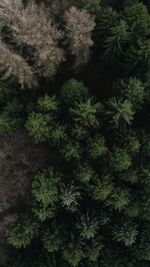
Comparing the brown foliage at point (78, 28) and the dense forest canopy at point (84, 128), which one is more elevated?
the brown foliage at point (78, 28)

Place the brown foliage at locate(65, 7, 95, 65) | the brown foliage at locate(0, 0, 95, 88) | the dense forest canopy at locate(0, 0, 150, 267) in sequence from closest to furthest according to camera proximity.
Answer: the brown foliage at locate(0, 0, 95, 88)
the brown foliage at locate(65, 7, 95, 65)
the dense forest canopy at locate(0, 0, 150, 267)

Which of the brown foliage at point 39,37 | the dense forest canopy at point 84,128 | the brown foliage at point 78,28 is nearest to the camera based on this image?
the brown foliage at point 39,37

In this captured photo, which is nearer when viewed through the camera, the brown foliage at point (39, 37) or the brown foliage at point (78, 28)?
the brown foliage at point (39, 37)

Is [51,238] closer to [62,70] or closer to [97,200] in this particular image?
[97,200]

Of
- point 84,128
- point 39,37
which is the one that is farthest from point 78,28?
point 84,128

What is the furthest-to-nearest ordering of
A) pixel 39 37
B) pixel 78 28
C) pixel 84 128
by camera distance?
1. pixel 84 128
2. pixel 78 28
3. pixel 39 37

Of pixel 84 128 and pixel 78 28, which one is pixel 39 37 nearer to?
pixel 78 28

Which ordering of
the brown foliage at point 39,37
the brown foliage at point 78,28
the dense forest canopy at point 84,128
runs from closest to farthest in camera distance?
the brown foliage at point 39,37
the brown foliage at point 78,28
the dense forest canopy at point 84,128

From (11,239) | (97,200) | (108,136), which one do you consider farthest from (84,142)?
(11,239)
